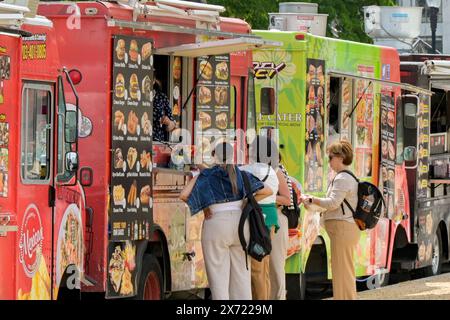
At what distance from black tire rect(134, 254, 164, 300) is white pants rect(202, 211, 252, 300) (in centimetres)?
103

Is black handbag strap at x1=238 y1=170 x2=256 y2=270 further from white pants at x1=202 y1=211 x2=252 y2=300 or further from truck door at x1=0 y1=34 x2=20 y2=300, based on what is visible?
truck door at x1=0 y1=34 x2=20 y2=300

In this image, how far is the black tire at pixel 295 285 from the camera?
17.5 metres

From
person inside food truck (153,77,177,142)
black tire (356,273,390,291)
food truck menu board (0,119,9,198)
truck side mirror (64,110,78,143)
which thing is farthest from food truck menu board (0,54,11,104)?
black tire (356,273,390,291)

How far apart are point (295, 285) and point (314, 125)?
184 cm

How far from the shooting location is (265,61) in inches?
706

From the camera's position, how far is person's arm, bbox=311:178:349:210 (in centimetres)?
1491

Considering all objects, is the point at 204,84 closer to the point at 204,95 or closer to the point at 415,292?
the point at 204,95

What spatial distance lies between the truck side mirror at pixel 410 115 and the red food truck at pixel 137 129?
587 centimetres

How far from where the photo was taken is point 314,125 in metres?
18.0

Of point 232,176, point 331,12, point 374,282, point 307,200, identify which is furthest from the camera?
point 331,12

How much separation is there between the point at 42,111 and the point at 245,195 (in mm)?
1900

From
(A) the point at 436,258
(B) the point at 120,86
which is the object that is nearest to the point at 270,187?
(B) the point at 120,86
